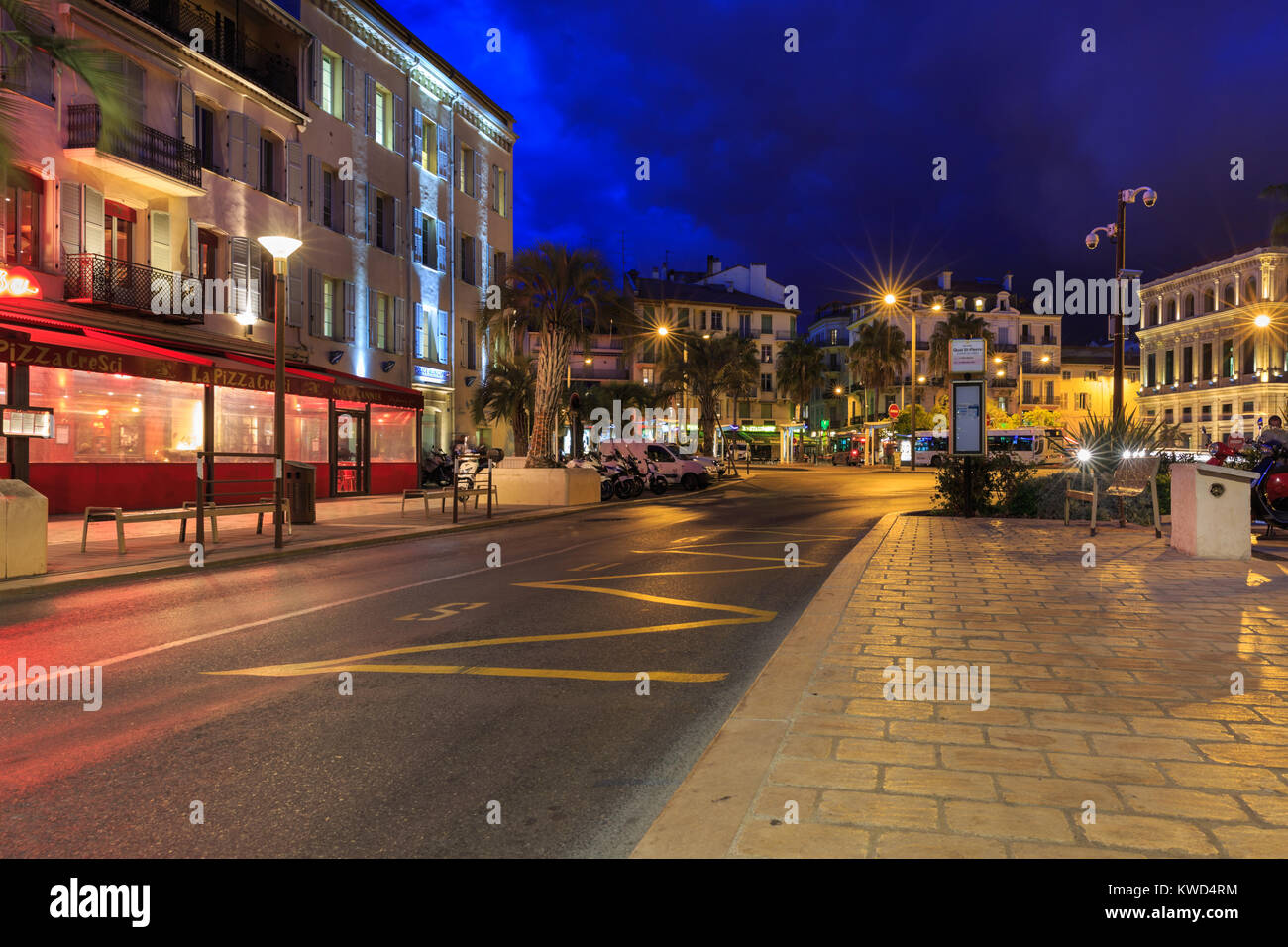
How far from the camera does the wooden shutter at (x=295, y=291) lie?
26.7 metres

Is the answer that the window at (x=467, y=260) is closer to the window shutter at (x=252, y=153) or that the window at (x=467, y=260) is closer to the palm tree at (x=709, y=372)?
the window shutter at (x=252, y=153)

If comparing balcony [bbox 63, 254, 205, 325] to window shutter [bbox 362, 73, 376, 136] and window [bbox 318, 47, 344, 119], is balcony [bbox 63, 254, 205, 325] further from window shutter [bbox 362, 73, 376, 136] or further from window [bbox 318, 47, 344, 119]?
window shutter [bbox 362, 73, 376, 136]

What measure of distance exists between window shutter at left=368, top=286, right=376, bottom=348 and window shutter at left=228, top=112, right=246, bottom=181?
266 inches

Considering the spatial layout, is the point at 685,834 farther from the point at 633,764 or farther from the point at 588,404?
the point at 588,404

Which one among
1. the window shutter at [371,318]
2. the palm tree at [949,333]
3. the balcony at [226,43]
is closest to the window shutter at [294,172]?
the balcony at [226,43]

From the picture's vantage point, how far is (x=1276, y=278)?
59.8m

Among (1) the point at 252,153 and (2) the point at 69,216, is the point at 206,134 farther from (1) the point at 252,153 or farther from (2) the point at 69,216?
(2) the point at 69,216

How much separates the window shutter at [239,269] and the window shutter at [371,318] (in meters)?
6.14

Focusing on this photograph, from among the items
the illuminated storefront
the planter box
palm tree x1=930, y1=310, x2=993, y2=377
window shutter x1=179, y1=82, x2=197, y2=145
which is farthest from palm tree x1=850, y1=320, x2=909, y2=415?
window shutter x1=179, y1=82, x2=197, y2=145

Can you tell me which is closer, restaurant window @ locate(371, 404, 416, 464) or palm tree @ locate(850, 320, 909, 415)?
restaurant window @ locate(371, 404, 416, 464)

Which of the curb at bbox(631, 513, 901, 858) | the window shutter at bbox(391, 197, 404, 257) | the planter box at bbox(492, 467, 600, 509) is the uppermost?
the window shutter at bbox(391, 197, 404, 257)

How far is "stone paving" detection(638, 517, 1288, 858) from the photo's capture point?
3.09 meters
